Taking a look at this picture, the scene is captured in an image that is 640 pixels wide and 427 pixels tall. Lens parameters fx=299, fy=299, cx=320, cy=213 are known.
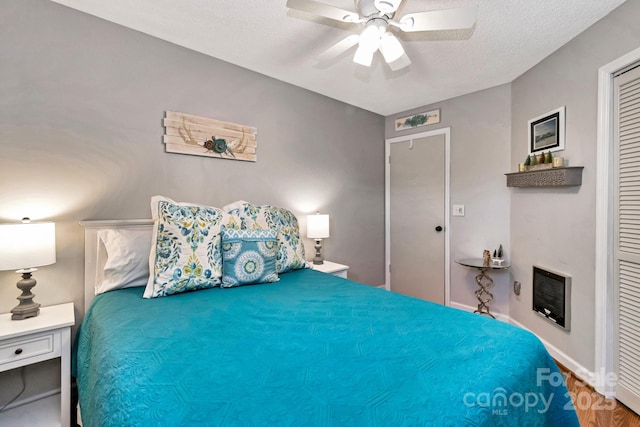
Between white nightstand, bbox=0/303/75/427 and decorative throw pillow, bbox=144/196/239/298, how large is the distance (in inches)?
18.3

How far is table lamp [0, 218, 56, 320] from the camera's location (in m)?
1.46

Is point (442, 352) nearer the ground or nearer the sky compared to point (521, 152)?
nearer the ground

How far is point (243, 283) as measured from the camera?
1877 mm

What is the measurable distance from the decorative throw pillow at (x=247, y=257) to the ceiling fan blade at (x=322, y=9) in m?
1.32

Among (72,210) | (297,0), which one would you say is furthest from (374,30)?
(72,210)

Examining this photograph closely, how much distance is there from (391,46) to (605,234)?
180 centimetres

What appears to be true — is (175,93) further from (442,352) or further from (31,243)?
(442,352)

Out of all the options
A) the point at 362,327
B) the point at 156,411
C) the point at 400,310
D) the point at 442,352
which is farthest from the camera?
the point at 400,310

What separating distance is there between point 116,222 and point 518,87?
3.55 m

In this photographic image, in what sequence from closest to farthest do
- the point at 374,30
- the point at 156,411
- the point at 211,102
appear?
the point at 156,411 → the point at 374,30 → the point at 211,102

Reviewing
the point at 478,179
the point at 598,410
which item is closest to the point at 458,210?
the point at 478,179

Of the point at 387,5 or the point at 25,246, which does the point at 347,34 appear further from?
the point at 25,246

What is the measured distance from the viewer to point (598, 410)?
1.80m

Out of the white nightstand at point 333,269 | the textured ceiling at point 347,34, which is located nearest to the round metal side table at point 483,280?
the white nightstand at point 333,269
